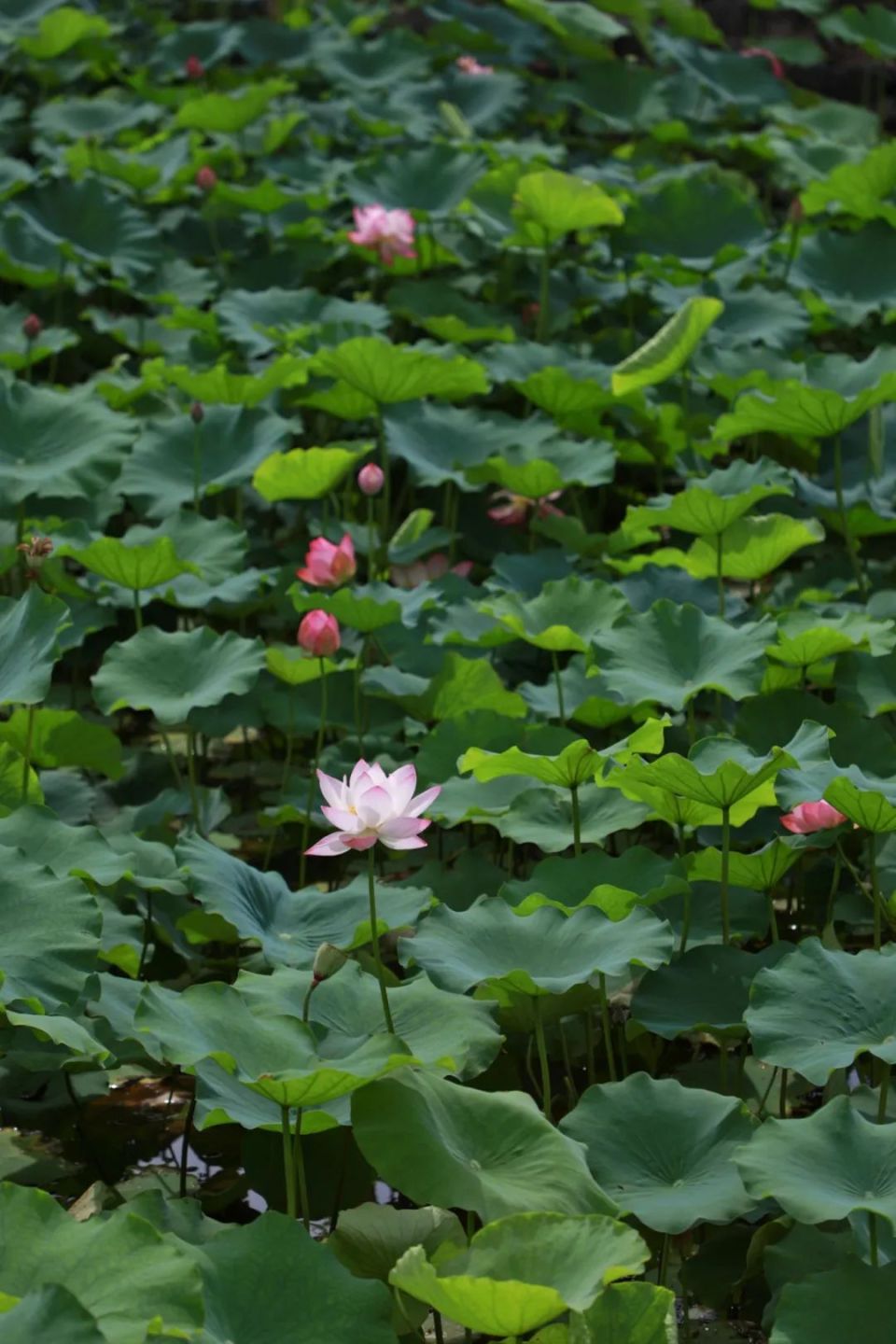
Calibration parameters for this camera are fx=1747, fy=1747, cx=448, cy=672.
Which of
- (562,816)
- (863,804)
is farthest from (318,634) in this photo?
(863,804)

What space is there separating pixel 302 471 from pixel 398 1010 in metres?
1.20

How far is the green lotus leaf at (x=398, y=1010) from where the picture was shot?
1492 millimetres

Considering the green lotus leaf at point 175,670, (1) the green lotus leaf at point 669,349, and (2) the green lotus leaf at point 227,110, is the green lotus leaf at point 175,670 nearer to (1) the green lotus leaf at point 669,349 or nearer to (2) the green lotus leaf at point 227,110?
(1) the green lotus leaf at point 669,349

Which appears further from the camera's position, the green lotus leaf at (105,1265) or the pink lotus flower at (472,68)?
the pink lotus flower at (472,68)

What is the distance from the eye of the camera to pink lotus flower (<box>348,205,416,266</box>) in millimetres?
3428

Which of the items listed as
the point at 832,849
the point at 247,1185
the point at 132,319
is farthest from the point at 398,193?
the point at 247,1185

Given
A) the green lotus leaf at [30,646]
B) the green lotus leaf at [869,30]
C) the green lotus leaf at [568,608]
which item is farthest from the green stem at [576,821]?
the green lotus leaf at [869,30]

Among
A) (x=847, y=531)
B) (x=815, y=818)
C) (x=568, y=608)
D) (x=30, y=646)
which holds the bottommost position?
(x=847, y=531)

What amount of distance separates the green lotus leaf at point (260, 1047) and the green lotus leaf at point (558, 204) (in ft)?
6.93

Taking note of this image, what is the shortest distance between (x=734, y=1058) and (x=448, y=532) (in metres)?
1.16

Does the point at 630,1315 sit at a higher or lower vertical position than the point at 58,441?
higher

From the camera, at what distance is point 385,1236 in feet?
4.51

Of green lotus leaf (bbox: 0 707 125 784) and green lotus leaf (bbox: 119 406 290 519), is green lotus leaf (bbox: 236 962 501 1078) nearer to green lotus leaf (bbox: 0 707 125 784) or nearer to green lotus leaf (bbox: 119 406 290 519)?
green lotus leaf (bbox: 0 707 125 784)

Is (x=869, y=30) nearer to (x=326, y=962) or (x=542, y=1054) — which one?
(x=542, y=1054)
